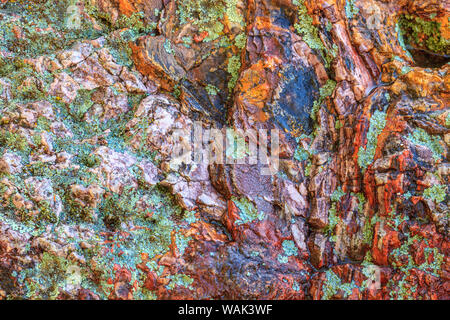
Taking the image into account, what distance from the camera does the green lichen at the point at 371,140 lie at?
365 centimetres

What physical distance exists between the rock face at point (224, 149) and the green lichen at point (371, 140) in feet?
0.04

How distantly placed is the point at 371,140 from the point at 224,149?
1493 millimetres

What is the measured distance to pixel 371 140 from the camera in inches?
144

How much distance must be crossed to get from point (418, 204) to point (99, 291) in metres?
3.08

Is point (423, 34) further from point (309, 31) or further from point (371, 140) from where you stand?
point (371, 140)

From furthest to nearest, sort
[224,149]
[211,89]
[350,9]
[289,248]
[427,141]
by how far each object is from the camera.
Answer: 1. [211,89]
2. [350,9]
3. [224,149]
4. [289,248]
5. [427,141]

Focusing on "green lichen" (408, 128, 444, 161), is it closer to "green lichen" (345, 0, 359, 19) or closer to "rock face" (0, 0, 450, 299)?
"rock face" (0, 0, 450, 299)

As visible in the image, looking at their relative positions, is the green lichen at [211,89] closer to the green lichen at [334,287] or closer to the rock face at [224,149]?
the rock face at [224,149]

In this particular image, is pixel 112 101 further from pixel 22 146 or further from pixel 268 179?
pixel 268 179

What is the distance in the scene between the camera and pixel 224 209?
3.79 metres

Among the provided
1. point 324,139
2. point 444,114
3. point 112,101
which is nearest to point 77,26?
point 112,101

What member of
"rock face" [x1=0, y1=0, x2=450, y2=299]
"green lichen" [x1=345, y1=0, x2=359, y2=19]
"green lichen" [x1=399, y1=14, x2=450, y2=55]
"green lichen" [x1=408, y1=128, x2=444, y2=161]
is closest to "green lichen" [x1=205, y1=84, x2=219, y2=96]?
"rock face" [x1=0, y1=0, x2=450, y2=299]

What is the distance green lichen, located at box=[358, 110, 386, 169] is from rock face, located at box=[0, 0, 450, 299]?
14mm

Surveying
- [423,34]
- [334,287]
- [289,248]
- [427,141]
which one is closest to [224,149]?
[289,248]
